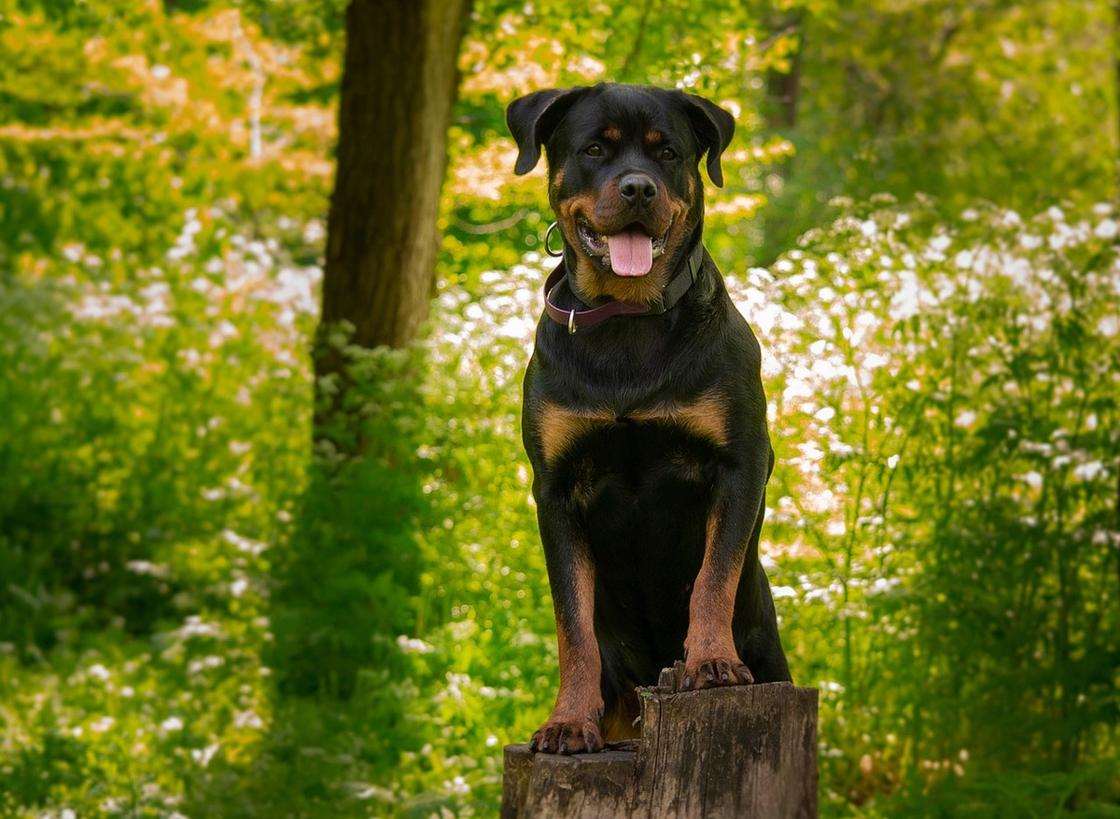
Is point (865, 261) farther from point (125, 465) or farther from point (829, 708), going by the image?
point (125, 465)

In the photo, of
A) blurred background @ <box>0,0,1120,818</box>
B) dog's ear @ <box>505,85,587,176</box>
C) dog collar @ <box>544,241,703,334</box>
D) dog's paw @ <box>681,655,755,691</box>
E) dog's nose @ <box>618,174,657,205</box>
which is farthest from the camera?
blurred background @ <box>0,0,1120,818</box>

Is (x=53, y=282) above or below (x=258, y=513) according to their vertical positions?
above

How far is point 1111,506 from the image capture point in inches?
269

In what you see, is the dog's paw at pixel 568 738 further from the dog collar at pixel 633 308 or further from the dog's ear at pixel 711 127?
the dog's ear at pixel 711 127

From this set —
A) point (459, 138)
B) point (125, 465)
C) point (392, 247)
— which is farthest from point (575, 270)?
point (459, 138)

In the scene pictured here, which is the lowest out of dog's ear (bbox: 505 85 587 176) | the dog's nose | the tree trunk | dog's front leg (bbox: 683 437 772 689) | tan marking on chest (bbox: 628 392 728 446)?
dog's front leg (bbox: 683 437 772 689)

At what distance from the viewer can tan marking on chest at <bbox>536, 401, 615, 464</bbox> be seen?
3.63 metres

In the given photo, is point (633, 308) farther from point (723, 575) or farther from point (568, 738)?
point (568, 738)

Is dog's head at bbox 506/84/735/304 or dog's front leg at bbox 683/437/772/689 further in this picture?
dog's head at bbox 506/84/735/304

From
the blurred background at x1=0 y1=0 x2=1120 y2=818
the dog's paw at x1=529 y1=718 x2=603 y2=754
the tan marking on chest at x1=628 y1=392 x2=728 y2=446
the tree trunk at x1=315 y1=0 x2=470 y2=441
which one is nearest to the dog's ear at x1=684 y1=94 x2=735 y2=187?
the tan marking on chest at x1=628 y1=392 x2=728 y2=446

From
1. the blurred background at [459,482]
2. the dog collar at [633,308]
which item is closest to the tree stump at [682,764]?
the dog collar at [633,308]

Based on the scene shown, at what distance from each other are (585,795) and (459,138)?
8902 millimetres

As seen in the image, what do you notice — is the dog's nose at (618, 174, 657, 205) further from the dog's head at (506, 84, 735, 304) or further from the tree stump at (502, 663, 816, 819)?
the tree stump at (502, 663, 816, 819)

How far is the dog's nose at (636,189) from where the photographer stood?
3.53 metres
